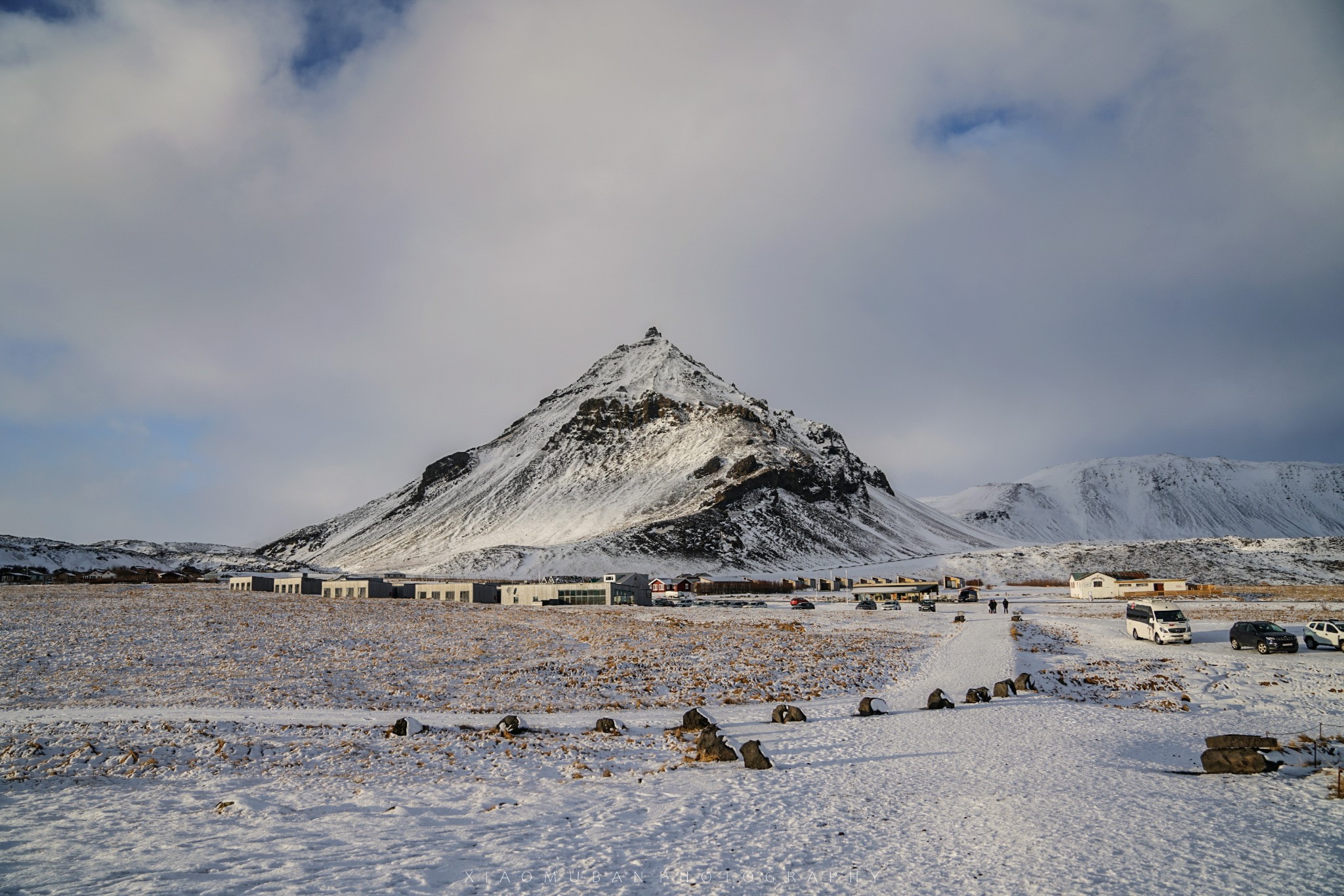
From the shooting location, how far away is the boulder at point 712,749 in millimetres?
17266

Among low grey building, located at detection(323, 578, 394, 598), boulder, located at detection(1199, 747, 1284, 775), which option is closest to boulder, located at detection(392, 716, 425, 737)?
boulder, located at detection(1199, 747, 1284, 775)

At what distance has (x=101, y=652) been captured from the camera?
29.9 meters

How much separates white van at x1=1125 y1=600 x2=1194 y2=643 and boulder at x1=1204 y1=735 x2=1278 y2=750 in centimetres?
2518

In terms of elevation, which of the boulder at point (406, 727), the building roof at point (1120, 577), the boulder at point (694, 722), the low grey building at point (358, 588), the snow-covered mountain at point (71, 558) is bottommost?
the building roof at point (1120, 577)

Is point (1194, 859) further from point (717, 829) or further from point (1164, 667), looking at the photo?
point (1164, 667)

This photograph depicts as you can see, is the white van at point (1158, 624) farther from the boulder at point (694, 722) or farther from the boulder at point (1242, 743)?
the boulder at point (694, 722)

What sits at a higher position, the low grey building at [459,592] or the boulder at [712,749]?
Result: the boulder at [712,749]

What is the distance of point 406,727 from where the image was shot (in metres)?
18.7

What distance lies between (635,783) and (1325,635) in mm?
39007

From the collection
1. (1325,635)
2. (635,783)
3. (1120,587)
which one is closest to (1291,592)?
(1120,587)

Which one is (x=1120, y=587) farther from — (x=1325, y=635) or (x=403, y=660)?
(x=403, y=660)

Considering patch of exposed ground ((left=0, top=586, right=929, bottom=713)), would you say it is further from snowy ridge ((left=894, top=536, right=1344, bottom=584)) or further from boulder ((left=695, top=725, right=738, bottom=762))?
snowy ridge ((left=894, top=536, right=1344, bottom=584))

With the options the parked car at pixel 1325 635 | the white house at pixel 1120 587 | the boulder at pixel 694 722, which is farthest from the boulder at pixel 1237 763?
the white house at pixel 1120 587

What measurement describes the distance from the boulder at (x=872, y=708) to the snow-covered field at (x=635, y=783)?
591mm
